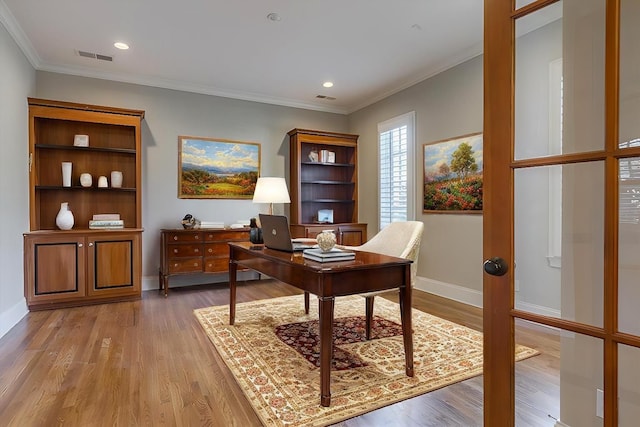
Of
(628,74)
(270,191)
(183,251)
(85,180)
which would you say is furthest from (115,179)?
(628,74)

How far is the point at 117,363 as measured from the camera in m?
2.46

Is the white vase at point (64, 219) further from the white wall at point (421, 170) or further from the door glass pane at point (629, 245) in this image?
the door glass pane at point (629, 245)

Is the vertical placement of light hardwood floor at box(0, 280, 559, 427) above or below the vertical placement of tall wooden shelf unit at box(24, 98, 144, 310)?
below

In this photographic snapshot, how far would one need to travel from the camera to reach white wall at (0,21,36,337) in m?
3.15

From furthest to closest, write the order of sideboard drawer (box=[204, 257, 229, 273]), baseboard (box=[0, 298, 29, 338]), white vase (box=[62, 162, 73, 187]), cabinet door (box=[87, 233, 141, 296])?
1. sideboard drawer (box=[204, 257, 229, 273])
2. white vase (box=[62, 162, 73, 187])
3. cabinet door (box=[87, 233, 141, 296])
4. baseboard (box=[0, 298, 29, 338])

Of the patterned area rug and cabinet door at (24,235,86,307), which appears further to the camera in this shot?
cabinet door at (24,235,86,307)

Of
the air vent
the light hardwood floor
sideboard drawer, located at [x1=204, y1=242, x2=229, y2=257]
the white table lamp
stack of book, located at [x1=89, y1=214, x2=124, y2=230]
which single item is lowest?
the light hardwood floor

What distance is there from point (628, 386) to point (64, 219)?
479cm

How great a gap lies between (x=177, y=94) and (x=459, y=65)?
363cm

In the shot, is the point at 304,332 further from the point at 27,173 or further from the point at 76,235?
the point at 27,173

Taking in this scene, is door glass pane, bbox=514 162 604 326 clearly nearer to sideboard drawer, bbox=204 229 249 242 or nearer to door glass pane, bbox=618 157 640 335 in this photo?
door glass pane, bbox=618 157 640 335

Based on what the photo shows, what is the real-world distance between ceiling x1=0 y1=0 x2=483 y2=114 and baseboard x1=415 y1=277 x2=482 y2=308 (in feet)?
8.45

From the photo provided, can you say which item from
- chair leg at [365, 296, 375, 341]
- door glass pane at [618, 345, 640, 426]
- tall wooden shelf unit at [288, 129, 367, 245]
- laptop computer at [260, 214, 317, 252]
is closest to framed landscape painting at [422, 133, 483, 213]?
tall wooden shelf unit at [288, 129, 367, 245]

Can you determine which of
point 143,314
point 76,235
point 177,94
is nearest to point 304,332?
point 143,314
